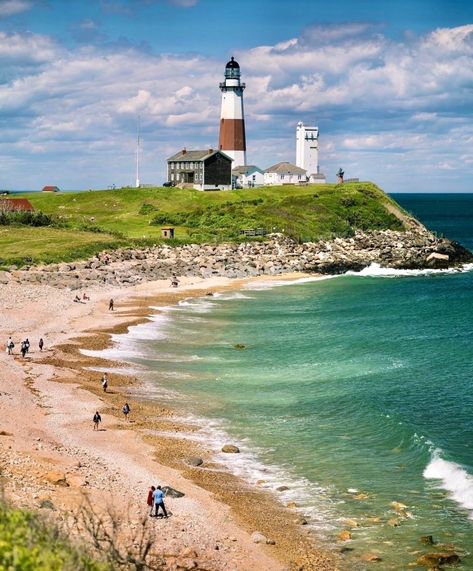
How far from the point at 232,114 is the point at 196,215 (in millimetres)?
25545

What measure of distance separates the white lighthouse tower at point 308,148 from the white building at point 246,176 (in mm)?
12959

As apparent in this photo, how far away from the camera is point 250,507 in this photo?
26.6 m

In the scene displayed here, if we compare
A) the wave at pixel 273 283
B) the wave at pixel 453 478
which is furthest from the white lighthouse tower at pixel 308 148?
the wave at pixel 453 478

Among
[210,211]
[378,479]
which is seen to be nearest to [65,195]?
[210,211]

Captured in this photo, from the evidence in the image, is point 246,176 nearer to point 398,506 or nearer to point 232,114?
point 232,114

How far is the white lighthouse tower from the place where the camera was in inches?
5659

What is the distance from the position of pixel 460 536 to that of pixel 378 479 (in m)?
5.12

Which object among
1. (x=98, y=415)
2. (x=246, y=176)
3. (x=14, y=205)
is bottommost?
(x=98, y=415)

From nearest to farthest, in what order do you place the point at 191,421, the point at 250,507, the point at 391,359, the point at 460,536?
the point at 460,536, the point at 250,507, the point at 191,421, the point at 391,359

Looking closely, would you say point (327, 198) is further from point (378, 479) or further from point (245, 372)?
point (378, 479)

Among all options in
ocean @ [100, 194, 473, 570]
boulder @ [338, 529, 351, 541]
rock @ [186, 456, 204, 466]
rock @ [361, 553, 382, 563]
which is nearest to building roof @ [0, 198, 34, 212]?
ocean @ [100, 194, 473, 570]

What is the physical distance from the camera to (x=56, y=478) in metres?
26.1

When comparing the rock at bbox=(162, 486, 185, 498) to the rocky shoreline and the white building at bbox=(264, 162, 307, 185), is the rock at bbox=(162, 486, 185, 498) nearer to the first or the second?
the rocky shoreline

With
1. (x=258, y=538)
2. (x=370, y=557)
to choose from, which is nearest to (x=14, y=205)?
(x=258, y=538)
